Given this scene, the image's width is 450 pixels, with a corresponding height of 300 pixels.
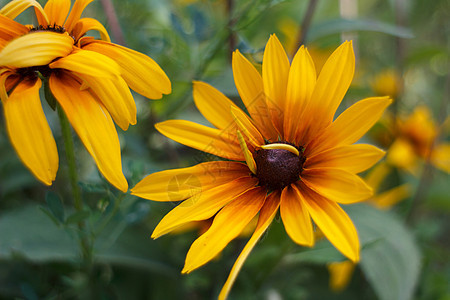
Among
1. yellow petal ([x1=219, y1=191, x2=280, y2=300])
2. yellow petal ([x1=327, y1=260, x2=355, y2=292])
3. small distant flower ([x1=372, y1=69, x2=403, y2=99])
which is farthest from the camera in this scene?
small distant flower ([x1=372, y1=69, x2=403, y2=99])

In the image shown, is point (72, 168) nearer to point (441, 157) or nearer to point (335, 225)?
point (335, 225)

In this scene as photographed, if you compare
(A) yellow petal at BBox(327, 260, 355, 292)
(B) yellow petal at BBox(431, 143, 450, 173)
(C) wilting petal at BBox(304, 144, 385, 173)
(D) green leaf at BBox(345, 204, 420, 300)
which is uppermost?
(C) wilting petal at BBox(304, 144, 385, 173)

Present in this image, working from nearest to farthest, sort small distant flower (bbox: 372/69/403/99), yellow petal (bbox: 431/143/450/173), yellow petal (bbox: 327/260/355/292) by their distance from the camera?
yellow petal (bbox: 327/260/355/292)
yellow petal (bbox: 431/143/450/173)
small distant flower (bbox: 372/69/403/99)

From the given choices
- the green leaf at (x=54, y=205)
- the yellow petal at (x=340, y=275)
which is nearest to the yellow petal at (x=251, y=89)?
the green leaf at (x=54, y=205)

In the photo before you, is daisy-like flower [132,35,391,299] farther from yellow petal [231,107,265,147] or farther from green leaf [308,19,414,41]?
green leaf [308,19,414,41]

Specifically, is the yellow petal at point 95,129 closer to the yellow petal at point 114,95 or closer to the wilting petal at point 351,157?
the yellow petal at point 114,95

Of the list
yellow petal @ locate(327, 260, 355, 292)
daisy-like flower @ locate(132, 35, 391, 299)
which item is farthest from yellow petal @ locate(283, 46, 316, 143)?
yellow petal @ locate(327, 260, 355, 292)

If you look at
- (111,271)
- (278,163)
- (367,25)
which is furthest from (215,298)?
(367,25)
